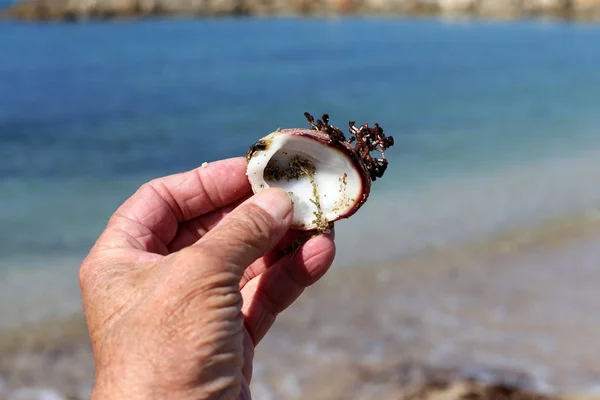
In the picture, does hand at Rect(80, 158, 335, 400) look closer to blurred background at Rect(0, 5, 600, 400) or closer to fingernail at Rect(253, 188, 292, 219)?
fingernail at Rect(253, 188, 292, 219)

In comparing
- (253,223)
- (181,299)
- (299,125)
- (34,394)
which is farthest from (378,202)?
(181,299)

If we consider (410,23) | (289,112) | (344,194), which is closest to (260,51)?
(289,112)

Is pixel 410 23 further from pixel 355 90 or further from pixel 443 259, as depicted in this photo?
pixel 443 259

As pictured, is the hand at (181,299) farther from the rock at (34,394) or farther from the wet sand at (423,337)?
the rock at (34,394)

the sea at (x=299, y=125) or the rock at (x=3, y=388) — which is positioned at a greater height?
the rock at (x=3, y=388)

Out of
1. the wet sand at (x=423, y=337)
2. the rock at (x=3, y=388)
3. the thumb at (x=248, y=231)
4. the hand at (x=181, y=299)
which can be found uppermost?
the thumb at (x=248, y=231)

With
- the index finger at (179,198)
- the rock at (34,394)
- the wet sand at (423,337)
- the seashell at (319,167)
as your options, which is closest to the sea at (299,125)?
the wet sand at (423,337)
